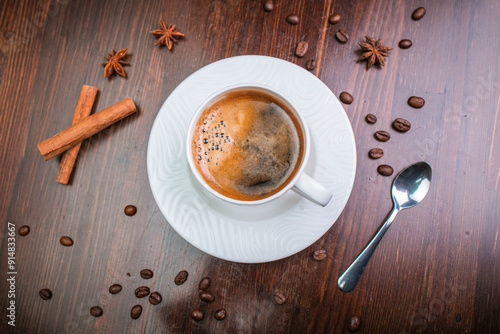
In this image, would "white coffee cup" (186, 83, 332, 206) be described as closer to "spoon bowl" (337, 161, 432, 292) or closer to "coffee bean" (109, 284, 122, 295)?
"spoon bowl" (337, 161, 432, 292)

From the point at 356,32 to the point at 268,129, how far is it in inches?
26.3

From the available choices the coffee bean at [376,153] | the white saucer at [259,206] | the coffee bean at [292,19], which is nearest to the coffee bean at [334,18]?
the coffee bean at [292,19]

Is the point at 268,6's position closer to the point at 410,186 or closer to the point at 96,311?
the point at 410,186

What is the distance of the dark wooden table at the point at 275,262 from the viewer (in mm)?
1335

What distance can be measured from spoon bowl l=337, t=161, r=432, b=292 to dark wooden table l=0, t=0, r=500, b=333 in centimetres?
3

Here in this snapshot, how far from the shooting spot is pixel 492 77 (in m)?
1.37

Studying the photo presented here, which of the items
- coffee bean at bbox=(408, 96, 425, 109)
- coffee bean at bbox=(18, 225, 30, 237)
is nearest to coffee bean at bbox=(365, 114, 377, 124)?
coffee bean at bbox=(408, 96, 425, 109)

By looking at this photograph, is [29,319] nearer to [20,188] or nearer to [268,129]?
[20,188]

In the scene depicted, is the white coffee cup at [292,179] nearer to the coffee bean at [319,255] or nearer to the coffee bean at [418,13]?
the coffee bean at [319,255]

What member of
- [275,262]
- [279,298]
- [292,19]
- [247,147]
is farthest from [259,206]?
[292,19]

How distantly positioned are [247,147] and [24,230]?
1.01 metres

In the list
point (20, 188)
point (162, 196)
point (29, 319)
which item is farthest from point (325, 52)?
point (29, 319)

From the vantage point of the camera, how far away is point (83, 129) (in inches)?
51.0

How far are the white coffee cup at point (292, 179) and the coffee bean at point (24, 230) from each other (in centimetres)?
88
